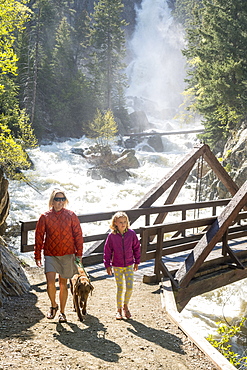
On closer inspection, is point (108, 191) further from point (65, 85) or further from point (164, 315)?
point (65, 85)

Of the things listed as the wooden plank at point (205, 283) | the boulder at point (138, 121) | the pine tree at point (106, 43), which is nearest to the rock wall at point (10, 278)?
the wooden plank at point (205, 283)

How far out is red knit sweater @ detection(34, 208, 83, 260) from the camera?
456 centimetres

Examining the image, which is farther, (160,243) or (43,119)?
(43,119)

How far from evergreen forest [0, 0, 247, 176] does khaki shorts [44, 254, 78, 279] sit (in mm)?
8474

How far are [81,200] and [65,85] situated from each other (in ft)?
96.3

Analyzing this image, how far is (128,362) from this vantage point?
3578mm

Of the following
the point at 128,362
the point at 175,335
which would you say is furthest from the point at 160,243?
the point at 128,362

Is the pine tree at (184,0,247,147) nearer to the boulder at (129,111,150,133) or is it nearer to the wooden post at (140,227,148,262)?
the wooden post at (140,227,148,262)

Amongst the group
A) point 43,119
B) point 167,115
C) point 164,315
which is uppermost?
point 167,115

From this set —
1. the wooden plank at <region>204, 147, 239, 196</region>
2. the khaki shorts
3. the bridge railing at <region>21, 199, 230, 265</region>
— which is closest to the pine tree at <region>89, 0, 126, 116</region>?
the wooden plank at <region>204, 147, 239, 196</region>

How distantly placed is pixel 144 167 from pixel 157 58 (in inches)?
2001

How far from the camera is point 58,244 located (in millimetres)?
4562

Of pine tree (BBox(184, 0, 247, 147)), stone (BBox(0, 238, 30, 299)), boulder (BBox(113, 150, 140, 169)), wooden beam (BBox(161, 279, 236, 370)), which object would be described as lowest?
wooden beam (BBox(161, 279, 236, 370))

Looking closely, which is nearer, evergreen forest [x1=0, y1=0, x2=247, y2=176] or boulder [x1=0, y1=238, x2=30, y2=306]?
boulder [x1=0, y1=238, x2=30, y2=306]
